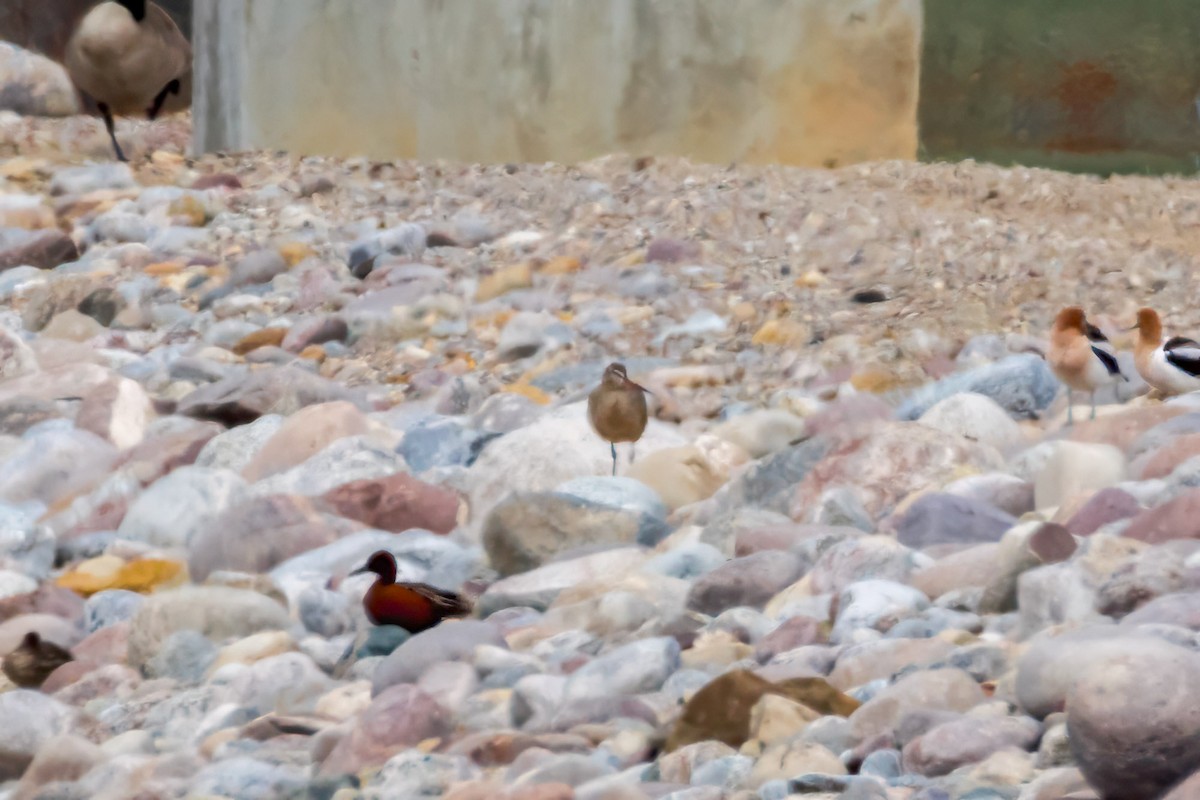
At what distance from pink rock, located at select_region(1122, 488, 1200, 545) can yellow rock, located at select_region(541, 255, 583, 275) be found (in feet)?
9.45

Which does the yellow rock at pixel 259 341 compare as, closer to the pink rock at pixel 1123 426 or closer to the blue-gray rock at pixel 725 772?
the pink rock at pixel 1123 426

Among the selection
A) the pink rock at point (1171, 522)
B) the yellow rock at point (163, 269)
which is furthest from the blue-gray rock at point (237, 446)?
the pink rock at point (1171, 522)

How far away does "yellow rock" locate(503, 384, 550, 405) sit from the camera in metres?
4.64

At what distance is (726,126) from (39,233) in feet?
8.22

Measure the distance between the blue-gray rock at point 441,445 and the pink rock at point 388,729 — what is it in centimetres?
152

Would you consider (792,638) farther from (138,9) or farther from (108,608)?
(138,9)

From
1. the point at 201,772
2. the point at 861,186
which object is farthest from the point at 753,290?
the point at 201,772

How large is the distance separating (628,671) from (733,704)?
1.05ft

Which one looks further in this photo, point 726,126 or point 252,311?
point 726,126

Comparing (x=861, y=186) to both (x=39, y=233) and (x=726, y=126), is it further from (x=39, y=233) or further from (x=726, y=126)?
(x=39, y=233)

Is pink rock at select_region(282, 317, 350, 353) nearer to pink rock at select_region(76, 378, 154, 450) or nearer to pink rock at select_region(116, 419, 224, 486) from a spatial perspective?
pink rock at select_region(76, 378, 154, 450)

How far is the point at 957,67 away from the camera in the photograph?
6.08 meters

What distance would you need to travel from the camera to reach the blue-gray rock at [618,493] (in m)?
3.66

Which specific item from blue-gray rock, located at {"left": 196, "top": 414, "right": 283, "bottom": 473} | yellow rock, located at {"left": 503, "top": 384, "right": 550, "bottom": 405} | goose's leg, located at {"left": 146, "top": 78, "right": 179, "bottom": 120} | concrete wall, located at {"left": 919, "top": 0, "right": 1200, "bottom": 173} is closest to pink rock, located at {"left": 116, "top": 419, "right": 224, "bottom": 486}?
blue-gray rock, located at {"left": 196, "top": 414, "right": 283, "bottom": 473}
